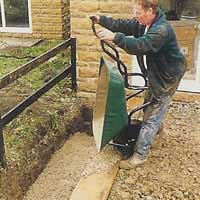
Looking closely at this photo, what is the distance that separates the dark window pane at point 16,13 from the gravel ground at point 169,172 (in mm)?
4515

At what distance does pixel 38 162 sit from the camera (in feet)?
13.6

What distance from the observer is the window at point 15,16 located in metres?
7.72

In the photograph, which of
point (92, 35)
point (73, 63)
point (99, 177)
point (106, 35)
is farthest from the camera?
point (73, 63)

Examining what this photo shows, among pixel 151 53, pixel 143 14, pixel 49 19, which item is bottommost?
pixel 49 19

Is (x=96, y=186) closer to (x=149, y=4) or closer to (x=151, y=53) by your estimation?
(x=151, y=53)

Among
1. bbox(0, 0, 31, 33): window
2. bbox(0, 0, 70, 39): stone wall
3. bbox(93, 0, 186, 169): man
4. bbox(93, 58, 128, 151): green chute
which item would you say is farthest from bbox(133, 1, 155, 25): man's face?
bbox(0, 0, 31, 33): window

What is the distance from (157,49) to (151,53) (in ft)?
0.24

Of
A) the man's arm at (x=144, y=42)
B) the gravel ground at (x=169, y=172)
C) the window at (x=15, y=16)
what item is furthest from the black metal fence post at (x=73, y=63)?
the window at (x=15, y=16)

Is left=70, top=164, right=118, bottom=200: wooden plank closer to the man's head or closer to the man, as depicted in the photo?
the man

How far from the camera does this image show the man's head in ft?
9.95

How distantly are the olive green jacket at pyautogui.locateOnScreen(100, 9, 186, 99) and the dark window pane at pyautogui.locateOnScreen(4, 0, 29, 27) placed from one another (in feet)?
15.2

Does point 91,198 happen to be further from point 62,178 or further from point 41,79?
point 41,79

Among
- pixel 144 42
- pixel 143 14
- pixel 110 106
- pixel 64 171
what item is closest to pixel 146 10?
pixel 143 14

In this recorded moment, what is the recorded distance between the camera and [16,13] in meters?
7.77
